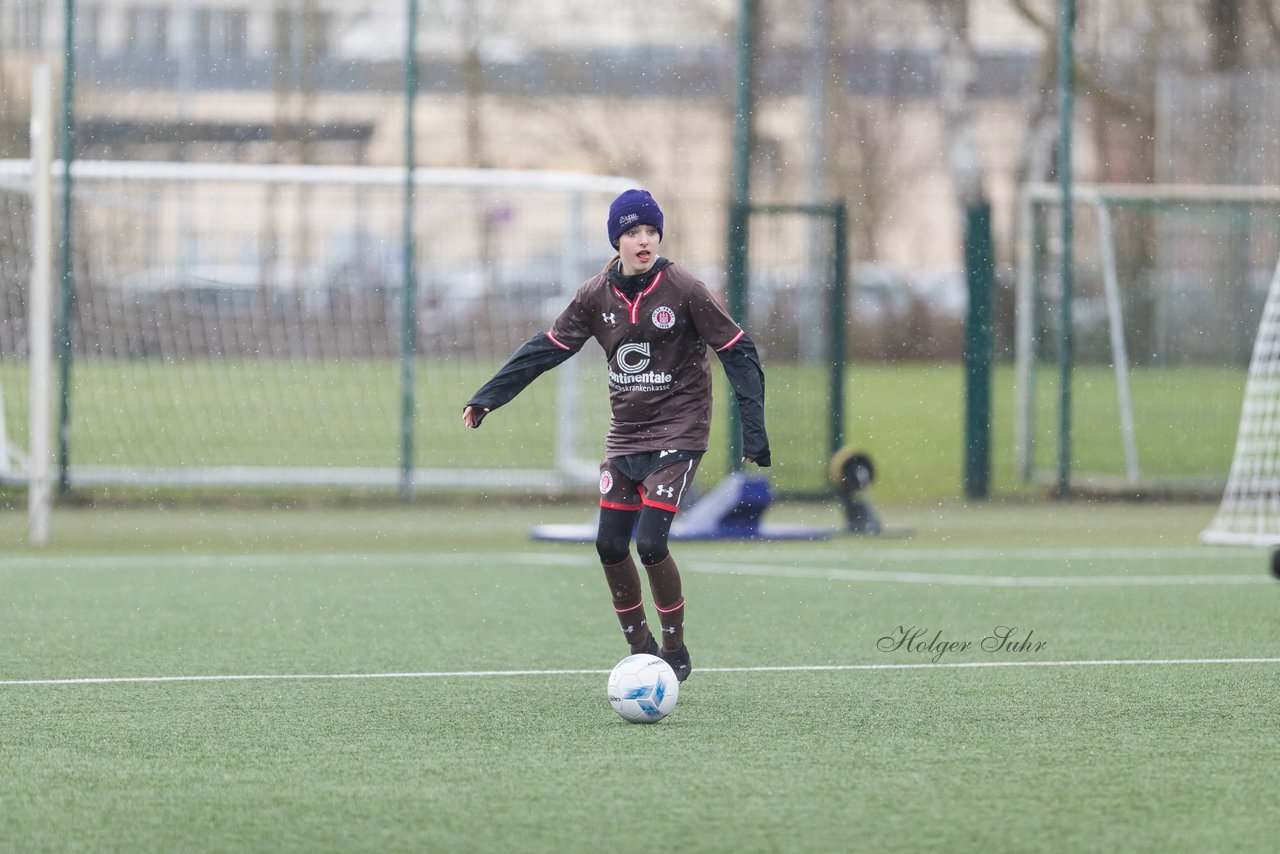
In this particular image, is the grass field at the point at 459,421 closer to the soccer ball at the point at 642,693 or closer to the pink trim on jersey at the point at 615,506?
the pink trim on jersey at the point at 615,506

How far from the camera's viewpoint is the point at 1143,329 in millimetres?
15750

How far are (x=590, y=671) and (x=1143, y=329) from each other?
31.3ft

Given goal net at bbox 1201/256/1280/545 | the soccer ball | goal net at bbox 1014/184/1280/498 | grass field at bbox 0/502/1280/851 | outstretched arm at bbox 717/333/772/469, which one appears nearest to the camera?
grass field at bbox 0/502/1280/851

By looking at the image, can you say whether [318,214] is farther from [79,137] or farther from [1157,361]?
[1157,361]

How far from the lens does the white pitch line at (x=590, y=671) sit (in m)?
7.11

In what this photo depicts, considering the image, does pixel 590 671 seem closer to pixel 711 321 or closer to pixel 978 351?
pixel 711 321

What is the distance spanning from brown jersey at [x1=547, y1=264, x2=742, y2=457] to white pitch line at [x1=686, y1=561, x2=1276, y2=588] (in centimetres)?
365

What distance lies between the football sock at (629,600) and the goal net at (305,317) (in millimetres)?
7303

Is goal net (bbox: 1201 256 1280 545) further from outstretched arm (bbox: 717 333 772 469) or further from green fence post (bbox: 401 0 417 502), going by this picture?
outstretched arm (bbox: 717 333 772 469)

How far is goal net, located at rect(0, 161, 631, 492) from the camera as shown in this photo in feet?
46.3

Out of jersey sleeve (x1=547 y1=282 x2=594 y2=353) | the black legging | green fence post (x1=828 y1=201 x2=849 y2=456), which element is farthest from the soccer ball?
green fence post (x1=828 y1=201 x2=849 y2=456)

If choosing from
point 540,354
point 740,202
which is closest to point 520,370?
point 540,354

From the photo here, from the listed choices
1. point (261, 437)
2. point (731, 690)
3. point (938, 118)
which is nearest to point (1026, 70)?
point (938, 118)

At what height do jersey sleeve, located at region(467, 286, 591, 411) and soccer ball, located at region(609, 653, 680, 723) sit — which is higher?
jersey sleeve, located at region(467, 286, 591, 411)
